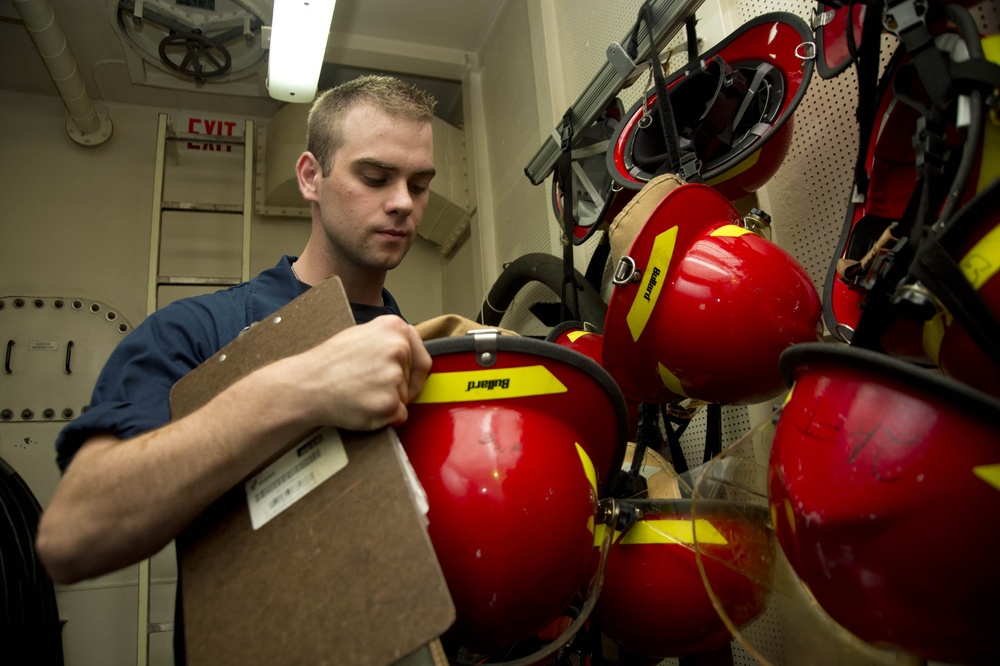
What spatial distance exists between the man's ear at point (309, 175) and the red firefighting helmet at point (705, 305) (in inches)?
30.0

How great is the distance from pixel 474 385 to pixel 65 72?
3789 millimetres

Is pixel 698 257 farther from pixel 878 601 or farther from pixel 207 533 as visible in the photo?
pixel 207 533

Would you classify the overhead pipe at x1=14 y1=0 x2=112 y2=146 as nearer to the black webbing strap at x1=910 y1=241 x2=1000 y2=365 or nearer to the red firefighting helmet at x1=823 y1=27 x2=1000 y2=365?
the red firefighting helmet at x1=823 y1=27 x2=1000 y2=365

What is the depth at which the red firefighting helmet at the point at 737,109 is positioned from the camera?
3.99 ft

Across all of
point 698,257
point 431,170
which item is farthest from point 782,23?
point 431,170

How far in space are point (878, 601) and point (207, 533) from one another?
0.69 meters

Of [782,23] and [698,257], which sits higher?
[782,23]

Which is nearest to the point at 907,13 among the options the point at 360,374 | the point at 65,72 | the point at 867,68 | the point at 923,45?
the point at 923,45

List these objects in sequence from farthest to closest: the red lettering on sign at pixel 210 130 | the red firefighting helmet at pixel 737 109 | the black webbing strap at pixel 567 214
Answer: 1. the red lettering on sign at pixel 210 130
2. the black webbing strap at pixel 567 214
3. the red firefighting helmet at pixel 737 109

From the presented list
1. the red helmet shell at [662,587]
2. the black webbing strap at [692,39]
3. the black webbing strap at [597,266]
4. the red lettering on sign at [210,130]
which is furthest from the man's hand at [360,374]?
the red lettering on sign at [210,130]

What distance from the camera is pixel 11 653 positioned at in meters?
2.22

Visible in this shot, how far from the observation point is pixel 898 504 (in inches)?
21.0

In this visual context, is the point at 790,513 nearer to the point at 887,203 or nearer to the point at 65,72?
the point at 887,203

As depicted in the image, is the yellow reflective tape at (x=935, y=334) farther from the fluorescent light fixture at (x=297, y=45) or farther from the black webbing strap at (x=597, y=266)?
the fluorescent light fixture at (x=297, y=45)
